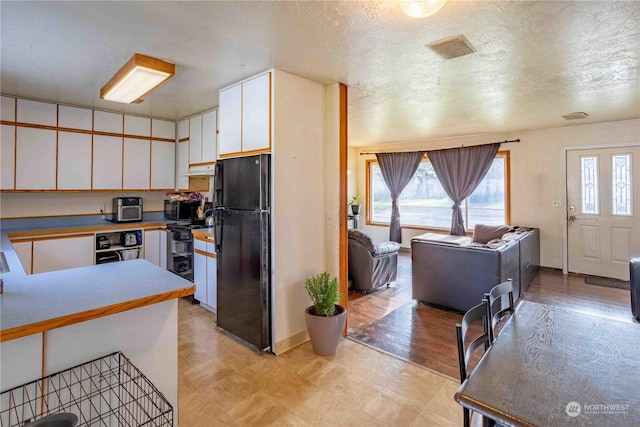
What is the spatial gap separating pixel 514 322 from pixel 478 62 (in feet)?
6.79

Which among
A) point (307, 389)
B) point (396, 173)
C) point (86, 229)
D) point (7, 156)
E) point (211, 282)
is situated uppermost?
point (396, 173)

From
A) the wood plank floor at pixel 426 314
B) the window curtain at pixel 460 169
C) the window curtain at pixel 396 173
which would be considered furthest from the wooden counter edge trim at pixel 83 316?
the window curtain at pixel 396 173

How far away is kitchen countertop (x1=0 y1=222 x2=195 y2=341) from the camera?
1.18 meters

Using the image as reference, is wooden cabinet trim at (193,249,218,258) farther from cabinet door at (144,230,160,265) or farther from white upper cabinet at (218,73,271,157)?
white upper cabinet at (218,73,271,157)

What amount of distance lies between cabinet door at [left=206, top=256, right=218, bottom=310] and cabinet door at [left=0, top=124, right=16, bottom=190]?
2.29 metres

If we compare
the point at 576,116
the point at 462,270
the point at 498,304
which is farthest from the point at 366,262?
the point at 576,116

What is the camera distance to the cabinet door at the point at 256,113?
275 centimetres

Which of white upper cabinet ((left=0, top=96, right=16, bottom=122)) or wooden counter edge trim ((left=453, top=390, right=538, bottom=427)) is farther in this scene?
white upper cabinet ((left=0, top=96, right=16, bottom=122))

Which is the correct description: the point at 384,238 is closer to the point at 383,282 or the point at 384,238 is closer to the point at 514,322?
the point at 383,282

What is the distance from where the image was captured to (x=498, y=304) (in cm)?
180

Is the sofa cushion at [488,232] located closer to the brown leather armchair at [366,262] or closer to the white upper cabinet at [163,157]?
the brown leather armchair at [366,262]

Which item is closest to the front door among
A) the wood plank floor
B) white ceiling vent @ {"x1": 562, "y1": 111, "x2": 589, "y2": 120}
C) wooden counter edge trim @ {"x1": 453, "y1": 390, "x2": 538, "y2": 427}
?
the wood plank floor

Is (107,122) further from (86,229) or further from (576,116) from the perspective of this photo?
(576,116)

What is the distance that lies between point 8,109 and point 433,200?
677 cm
